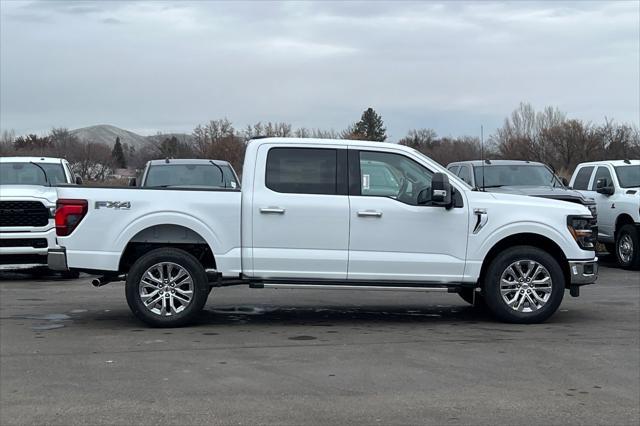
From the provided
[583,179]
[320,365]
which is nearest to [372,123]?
[583,179]

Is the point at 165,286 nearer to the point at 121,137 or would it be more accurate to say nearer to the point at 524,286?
the point at 524,286

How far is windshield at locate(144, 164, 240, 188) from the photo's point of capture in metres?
15.2

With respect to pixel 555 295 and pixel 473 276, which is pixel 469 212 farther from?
pixel 555 295

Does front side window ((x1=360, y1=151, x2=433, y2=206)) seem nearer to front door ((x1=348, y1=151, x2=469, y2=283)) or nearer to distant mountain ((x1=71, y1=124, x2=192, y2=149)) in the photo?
front door ((x1=348, y1=151, x2=469, y2=283))

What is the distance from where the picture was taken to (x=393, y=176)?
9227 mm

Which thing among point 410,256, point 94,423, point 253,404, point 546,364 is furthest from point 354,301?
point 94,423

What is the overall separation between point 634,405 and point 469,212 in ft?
11.3

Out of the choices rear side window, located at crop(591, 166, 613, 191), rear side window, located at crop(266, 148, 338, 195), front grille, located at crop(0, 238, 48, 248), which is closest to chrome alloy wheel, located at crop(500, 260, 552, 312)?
rear side window, located at crop(266, 148, 338, 195)

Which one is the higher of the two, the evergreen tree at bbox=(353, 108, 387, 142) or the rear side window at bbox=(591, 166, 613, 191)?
the evergreen tree at bbox=(353, 108, 387, 142)

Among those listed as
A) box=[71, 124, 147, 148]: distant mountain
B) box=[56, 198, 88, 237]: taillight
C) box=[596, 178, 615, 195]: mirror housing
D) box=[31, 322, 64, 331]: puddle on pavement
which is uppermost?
box=[71, 124, 147, 148]: distant mountain

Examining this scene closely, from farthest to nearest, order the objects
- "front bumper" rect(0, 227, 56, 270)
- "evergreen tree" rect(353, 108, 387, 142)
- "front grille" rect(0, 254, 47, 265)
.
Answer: "evergreen tree" rect(353, 108, 387, 142) < "front grille" rect(0, 254, 47, 265) < "front bumper" rect(0, 227, 56, 270)

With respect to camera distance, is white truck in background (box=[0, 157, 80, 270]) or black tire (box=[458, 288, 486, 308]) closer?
black tire (box=[458, 288, 486, 308])

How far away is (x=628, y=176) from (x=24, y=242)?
11485 mm

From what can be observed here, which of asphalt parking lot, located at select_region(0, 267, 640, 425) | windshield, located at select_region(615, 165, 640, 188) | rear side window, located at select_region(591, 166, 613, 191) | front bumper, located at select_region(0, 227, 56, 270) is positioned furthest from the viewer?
rear side window, located at select_region(591, 166, 613, 191)
